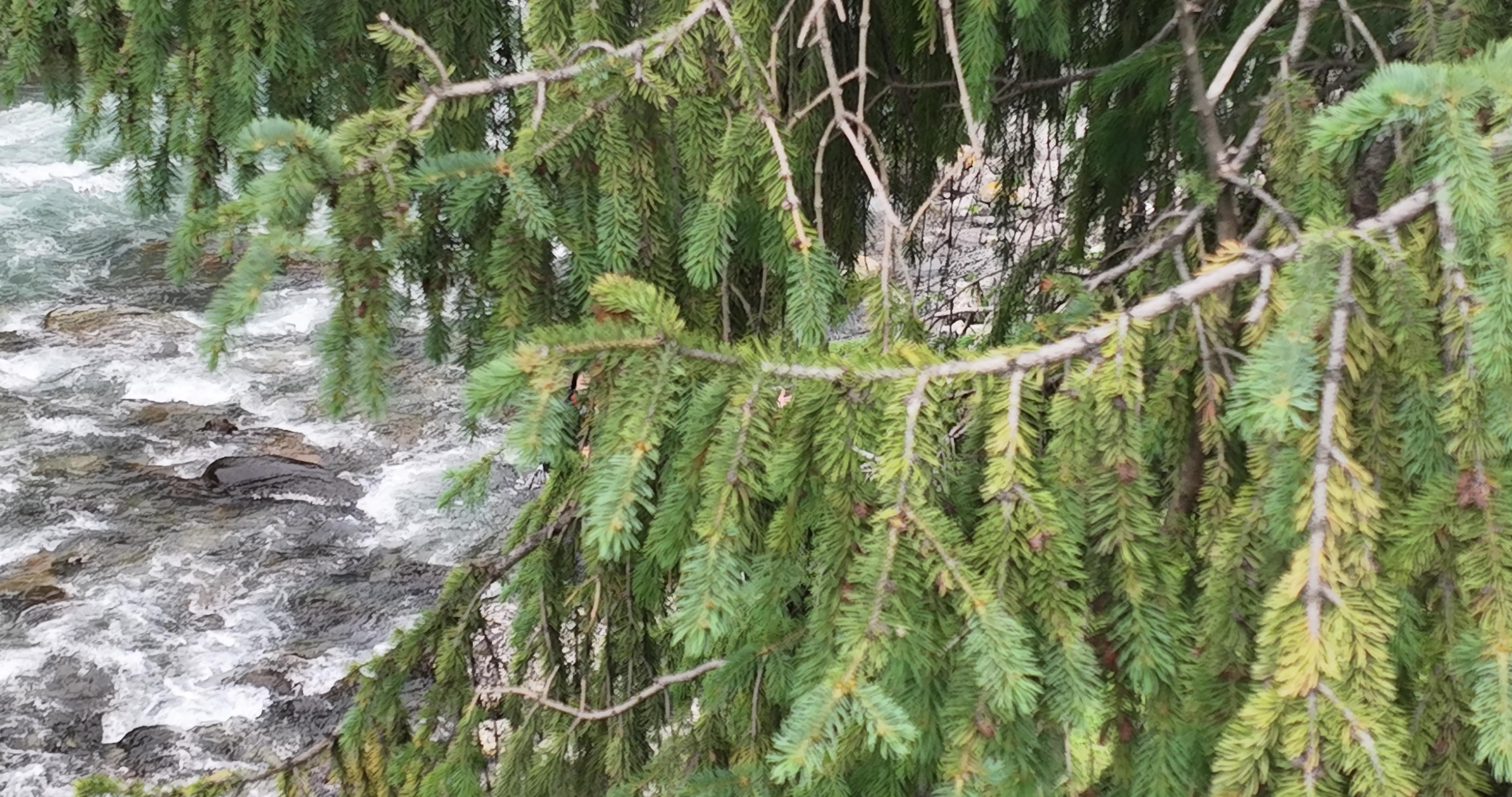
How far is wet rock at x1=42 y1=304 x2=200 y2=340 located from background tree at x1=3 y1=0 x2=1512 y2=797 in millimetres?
7161

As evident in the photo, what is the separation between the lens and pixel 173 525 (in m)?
6.30

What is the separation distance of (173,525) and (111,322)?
9.69 feet

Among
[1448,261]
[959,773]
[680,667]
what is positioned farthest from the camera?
[680,667]

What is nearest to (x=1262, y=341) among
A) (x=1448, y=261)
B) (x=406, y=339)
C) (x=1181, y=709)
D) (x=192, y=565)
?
(x=1448, y=261)

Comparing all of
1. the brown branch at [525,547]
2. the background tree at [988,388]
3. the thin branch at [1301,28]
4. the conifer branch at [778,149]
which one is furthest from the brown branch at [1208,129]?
the brown branch at [525,547]

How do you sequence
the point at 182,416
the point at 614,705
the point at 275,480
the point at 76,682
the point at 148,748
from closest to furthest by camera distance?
the point at 614,705 < the point at 148,748 < the point at 76,682 < the point at 275,480 < the point at 182,416

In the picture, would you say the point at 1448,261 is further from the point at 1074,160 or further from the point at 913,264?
Result: the point at 913,264

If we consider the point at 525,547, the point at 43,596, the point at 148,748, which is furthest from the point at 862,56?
the point at 43,596

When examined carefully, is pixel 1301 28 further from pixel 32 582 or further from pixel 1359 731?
pixel 32 582

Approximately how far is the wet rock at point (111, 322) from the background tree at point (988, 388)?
7.16 m

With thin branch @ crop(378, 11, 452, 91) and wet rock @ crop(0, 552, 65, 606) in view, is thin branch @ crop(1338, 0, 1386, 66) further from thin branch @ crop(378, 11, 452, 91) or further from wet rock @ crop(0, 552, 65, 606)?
wet rock @ crop(0, 552, 65, 606)

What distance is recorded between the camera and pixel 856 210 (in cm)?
272

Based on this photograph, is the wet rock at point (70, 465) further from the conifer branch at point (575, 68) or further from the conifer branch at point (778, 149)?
the conifer branch at point (778, 149)

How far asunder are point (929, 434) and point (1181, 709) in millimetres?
473
